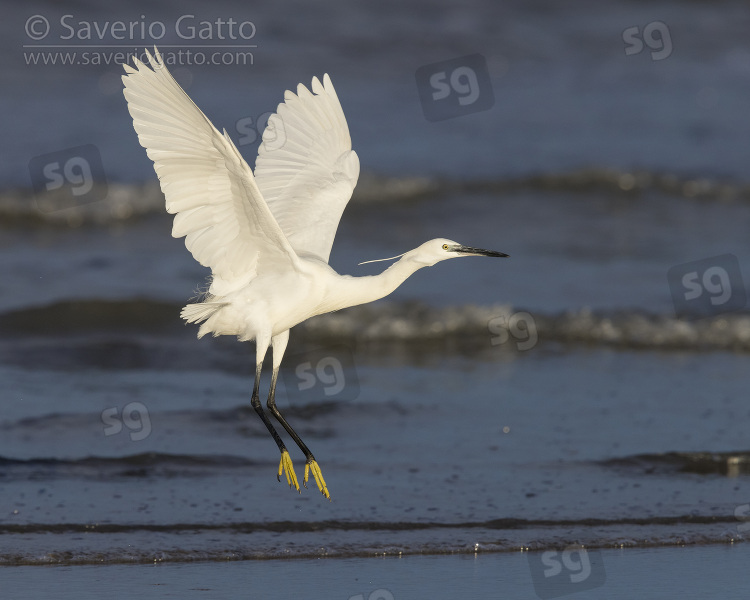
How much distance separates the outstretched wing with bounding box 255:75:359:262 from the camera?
7055 millimetres

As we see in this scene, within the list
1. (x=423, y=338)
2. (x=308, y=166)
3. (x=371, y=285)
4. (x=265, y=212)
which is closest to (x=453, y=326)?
(x=423, y=338)

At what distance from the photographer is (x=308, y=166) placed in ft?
24.0

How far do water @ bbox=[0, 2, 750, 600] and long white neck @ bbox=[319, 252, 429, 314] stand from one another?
4.10 feet

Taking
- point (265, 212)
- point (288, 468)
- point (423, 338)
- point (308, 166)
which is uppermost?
point (308, 166)

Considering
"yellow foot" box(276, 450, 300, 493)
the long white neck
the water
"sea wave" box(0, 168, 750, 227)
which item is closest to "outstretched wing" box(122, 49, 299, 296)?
the long white neck

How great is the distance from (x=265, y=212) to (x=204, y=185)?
371mm

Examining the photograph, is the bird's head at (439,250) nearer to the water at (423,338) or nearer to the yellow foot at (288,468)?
the yellow foot at (288,468)

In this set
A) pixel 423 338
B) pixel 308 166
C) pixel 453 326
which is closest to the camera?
pixel 308 166

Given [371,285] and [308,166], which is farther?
[308,166]

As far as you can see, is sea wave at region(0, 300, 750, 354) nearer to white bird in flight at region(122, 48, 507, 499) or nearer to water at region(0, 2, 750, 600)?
water at region(0, 2, 750, 600)

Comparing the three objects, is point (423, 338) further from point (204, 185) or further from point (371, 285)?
point (204, 185)

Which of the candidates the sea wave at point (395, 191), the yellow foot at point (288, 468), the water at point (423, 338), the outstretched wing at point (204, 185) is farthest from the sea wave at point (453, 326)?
the outstretched wing at point (204, 185)

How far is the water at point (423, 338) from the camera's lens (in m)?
6.21

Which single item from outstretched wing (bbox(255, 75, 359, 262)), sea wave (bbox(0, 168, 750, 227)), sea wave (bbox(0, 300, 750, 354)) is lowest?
sea wave (bbox(0, 300, 750, 354))
